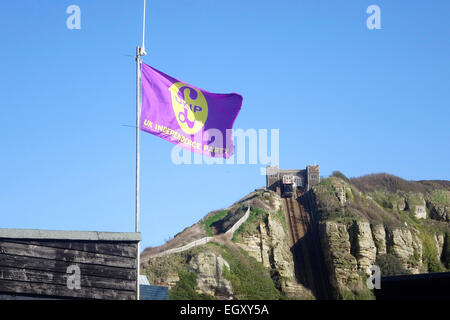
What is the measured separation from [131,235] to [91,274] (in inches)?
58.0

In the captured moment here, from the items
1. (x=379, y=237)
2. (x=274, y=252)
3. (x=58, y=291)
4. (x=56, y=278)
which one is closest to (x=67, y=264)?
(x=56, y=278)

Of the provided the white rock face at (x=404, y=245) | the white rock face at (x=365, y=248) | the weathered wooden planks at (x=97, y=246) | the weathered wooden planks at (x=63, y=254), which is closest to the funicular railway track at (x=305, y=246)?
the white rock face at (x=365, y=248)

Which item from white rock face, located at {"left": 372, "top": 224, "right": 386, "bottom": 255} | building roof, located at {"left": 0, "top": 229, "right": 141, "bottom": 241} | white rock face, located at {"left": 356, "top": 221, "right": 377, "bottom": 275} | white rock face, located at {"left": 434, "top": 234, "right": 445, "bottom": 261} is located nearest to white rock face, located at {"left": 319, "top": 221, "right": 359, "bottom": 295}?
white rock face, located at {"left": 356, "top": 221, "right": 377, "bottom": 275}

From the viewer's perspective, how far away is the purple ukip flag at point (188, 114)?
2302 cm

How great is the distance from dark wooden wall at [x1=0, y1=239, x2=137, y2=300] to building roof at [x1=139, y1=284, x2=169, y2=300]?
439 cm

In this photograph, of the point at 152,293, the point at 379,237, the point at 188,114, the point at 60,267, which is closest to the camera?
the point at 60,267

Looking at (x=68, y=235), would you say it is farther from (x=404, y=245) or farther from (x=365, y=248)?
(x=404, y=245)

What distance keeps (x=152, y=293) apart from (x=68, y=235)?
634cm

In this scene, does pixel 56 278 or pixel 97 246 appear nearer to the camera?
pixel 56 278

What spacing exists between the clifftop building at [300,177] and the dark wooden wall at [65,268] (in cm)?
8352

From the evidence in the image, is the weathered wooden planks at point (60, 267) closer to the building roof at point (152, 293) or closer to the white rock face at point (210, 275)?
the building roof at point (152, 293)

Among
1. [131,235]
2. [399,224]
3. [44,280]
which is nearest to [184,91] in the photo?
[131,235]

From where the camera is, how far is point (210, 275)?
63.8 m
